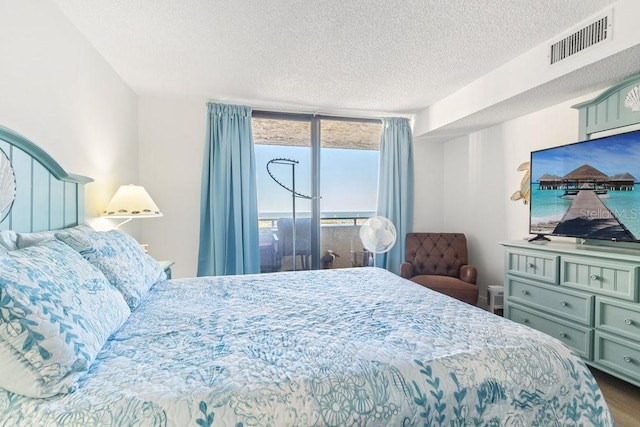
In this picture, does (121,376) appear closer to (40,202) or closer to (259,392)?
(259,392)

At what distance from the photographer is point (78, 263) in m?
1.21

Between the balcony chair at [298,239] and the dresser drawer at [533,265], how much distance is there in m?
2.19

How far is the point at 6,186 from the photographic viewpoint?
1382 mm

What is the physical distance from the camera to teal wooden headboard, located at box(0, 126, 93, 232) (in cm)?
144

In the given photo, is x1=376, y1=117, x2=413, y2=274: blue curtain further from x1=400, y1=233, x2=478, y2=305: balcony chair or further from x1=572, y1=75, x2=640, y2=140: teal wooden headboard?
x1=572, y1=75, x2=640, y2=140: teal wooden headboard

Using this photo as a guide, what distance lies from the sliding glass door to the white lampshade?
1439 mm

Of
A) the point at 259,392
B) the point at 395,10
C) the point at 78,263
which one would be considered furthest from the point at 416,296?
the point at 395,10

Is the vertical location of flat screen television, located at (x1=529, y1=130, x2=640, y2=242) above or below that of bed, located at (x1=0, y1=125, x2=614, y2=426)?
above

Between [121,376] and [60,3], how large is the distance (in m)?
2.20

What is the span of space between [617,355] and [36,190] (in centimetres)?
344

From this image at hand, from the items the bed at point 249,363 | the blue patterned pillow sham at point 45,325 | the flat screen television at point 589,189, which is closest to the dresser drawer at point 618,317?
the flat screen television at point 589,189

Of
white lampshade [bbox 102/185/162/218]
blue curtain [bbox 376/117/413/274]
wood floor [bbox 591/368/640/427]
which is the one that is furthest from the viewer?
blue curtain [bbox 376/117/413/274]

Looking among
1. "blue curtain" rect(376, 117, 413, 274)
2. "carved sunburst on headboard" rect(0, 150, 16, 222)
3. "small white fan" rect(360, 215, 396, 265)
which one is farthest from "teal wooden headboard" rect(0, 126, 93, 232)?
"blue curtain" rect(376, 117, 413, 274)

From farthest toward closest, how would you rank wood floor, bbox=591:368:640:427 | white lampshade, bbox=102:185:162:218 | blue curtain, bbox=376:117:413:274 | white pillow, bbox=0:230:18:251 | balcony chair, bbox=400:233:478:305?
blue curtain, bbox=376:117:413:274 < balcony chair, bbox=400:233:478:305 < white lampshade, bbox=102:185:162:218 < wood floor, bbox=591:368:640:427 < white pillow, bbox=0:230:18:251
